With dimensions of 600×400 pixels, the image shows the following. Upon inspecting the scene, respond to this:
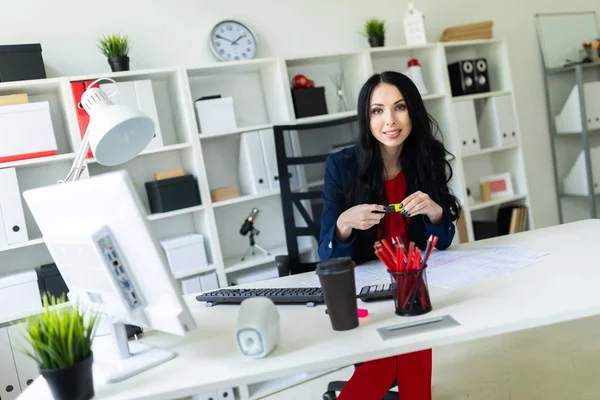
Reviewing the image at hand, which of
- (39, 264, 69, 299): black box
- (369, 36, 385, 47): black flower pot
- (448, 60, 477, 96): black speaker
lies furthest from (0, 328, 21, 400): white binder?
(448, 60, 477, 96): black speaker

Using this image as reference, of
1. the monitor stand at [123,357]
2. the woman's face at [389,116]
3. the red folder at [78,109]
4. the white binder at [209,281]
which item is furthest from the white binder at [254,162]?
the monitor stand at [123,357]

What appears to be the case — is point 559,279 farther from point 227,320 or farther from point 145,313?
point 145,313

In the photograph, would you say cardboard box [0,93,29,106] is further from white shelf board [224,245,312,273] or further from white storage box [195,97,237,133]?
white shelf board [224,245,312,273]

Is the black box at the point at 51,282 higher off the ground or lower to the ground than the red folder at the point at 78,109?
lower

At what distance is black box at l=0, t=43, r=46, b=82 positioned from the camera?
261cm

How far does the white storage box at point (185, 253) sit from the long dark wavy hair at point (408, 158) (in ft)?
4.13

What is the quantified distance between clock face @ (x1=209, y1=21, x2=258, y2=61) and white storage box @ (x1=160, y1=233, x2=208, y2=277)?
1078mm

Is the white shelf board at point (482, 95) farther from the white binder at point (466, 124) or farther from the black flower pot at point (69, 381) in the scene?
the black flower pot at point (69, 381)

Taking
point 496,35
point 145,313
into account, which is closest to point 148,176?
point 145,313

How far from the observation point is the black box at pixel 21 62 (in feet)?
8.55

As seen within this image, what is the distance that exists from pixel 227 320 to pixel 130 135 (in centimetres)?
52

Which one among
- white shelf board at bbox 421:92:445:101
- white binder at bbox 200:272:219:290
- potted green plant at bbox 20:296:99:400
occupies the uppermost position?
white shelf board at bbox 421:92:445:101

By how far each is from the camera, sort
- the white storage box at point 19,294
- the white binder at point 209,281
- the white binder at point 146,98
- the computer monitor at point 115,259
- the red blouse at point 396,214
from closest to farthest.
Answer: the computer monitor at point 115,259 → the red blouse at point 396,214 → the white storage box at point 19,294 → the white binder at point 146,98 → the white binder at point 209,281

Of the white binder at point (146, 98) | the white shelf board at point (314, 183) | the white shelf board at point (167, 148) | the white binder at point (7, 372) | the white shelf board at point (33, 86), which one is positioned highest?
the white shelf board at point (33, 86)
